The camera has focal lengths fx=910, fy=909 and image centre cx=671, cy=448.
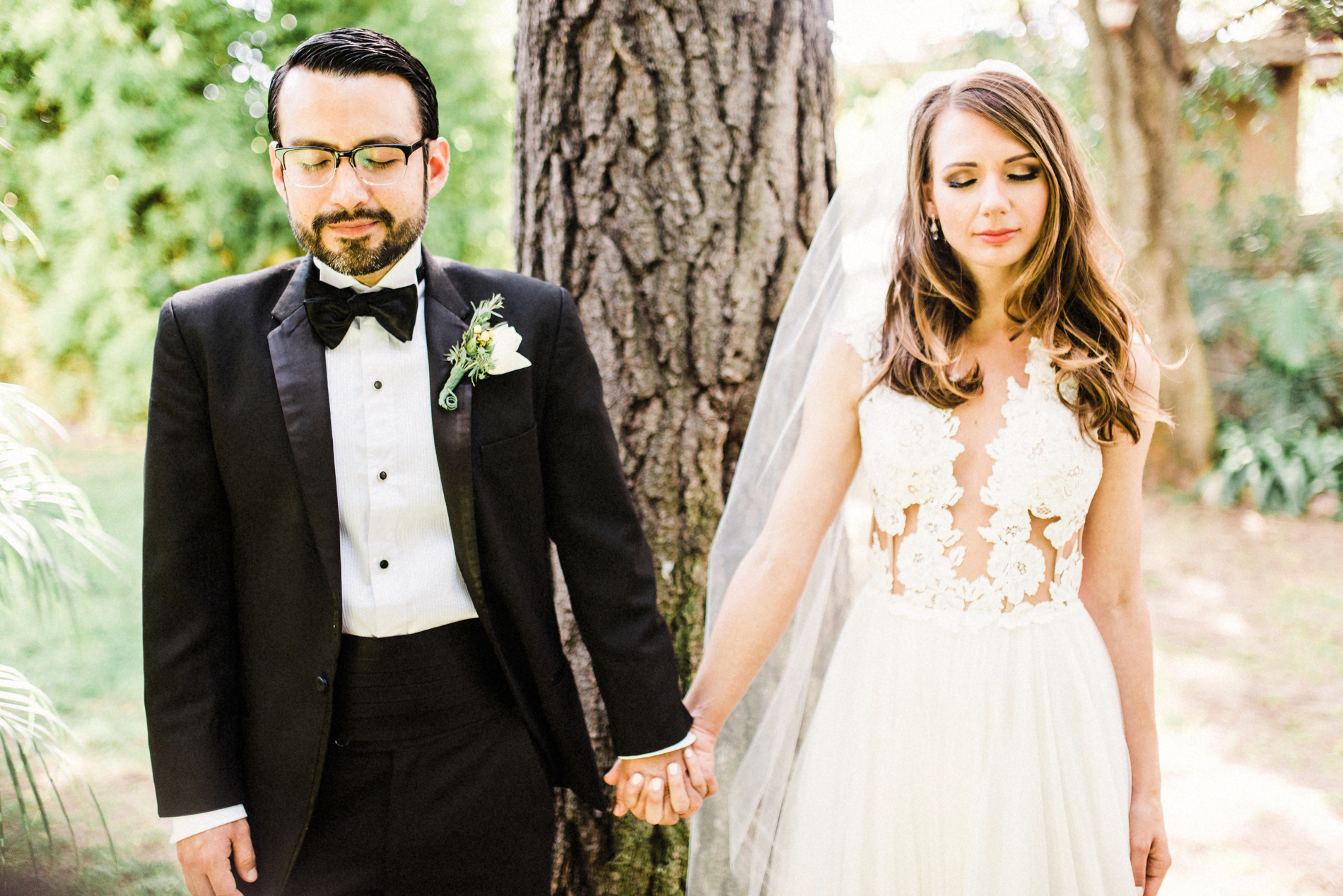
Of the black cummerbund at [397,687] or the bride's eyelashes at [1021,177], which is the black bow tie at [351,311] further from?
the bride's eyelashes at [1021,177]

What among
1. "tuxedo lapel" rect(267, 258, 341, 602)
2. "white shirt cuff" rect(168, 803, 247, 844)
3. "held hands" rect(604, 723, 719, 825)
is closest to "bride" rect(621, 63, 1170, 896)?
"held hands" rect(604, 723, 719, 825)

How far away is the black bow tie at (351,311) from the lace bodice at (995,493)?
3.36 ft

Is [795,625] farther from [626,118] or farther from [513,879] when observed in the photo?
[626,118]

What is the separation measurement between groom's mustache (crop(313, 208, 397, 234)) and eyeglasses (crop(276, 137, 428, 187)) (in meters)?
0.05

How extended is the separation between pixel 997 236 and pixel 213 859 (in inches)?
77.9

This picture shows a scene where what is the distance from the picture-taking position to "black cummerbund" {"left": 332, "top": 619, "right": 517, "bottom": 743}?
5.85ft

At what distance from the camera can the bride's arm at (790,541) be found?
2061 millimetres

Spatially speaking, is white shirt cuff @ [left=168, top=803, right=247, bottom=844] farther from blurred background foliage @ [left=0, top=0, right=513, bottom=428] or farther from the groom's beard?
blurred background foliage @ [left=0, top=0, right=513, bottom=428]

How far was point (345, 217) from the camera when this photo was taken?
168cm

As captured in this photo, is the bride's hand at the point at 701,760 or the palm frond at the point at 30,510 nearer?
the bride's hand at the point at 701,760

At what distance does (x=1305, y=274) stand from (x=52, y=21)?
11.5 m

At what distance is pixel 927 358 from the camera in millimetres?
1982

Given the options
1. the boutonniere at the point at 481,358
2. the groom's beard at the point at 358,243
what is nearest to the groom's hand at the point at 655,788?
the boutonniere at the point at 481,358

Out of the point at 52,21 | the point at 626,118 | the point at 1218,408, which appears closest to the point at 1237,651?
the point at 1218,408
